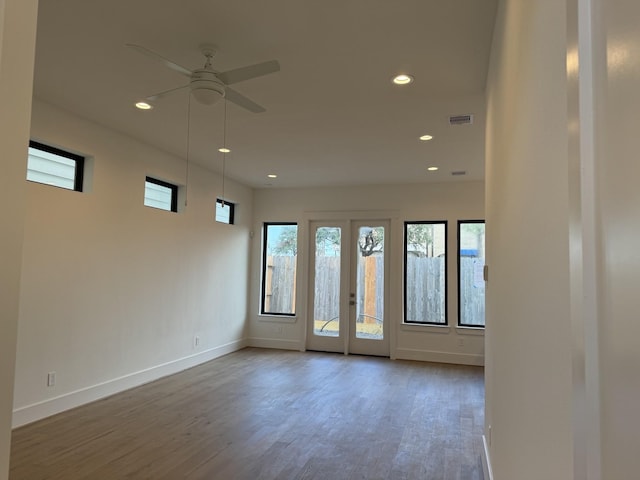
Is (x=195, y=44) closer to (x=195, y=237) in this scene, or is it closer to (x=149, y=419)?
(x=149, y=419)

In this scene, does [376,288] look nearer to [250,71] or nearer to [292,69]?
[292,69]

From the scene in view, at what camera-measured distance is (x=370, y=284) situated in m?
7.24

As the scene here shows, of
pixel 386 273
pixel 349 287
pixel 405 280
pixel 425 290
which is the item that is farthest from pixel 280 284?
pixel 425 290

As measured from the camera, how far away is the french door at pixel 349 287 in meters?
7.18

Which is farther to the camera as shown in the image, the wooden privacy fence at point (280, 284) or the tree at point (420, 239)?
the wooden privacy fence at point (280, 284)

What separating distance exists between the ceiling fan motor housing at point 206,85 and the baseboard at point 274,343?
5405mm

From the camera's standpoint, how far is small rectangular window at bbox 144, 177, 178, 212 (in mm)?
5449

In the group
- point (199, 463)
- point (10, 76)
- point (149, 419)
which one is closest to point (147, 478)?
point (199, 463)

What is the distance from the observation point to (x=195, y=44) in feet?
9.40

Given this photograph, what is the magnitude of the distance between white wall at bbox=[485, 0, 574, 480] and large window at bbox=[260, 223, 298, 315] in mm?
5677

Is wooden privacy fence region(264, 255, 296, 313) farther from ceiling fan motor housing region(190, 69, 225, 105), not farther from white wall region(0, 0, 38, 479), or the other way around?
white wall region(0, 0, 38, 479)

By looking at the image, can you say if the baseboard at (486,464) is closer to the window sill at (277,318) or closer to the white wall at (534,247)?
the white wall at (534,247)

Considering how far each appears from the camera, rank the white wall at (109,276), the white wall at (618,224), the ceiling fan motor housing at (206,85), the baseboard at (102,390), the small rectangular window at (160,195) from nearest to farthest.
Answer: the white wall at (618,224) < the ceiling fan motor housing at (206,85) < the baseboard at (102,390) < the white wall at (109,276) < the small rectangular window at (160,195)

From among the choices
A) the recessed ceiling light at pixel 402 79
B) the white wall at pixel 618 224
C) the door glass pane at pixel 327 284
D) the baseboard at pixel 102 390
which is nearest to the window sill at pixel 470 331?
the door glass pane at pixel 327 284
